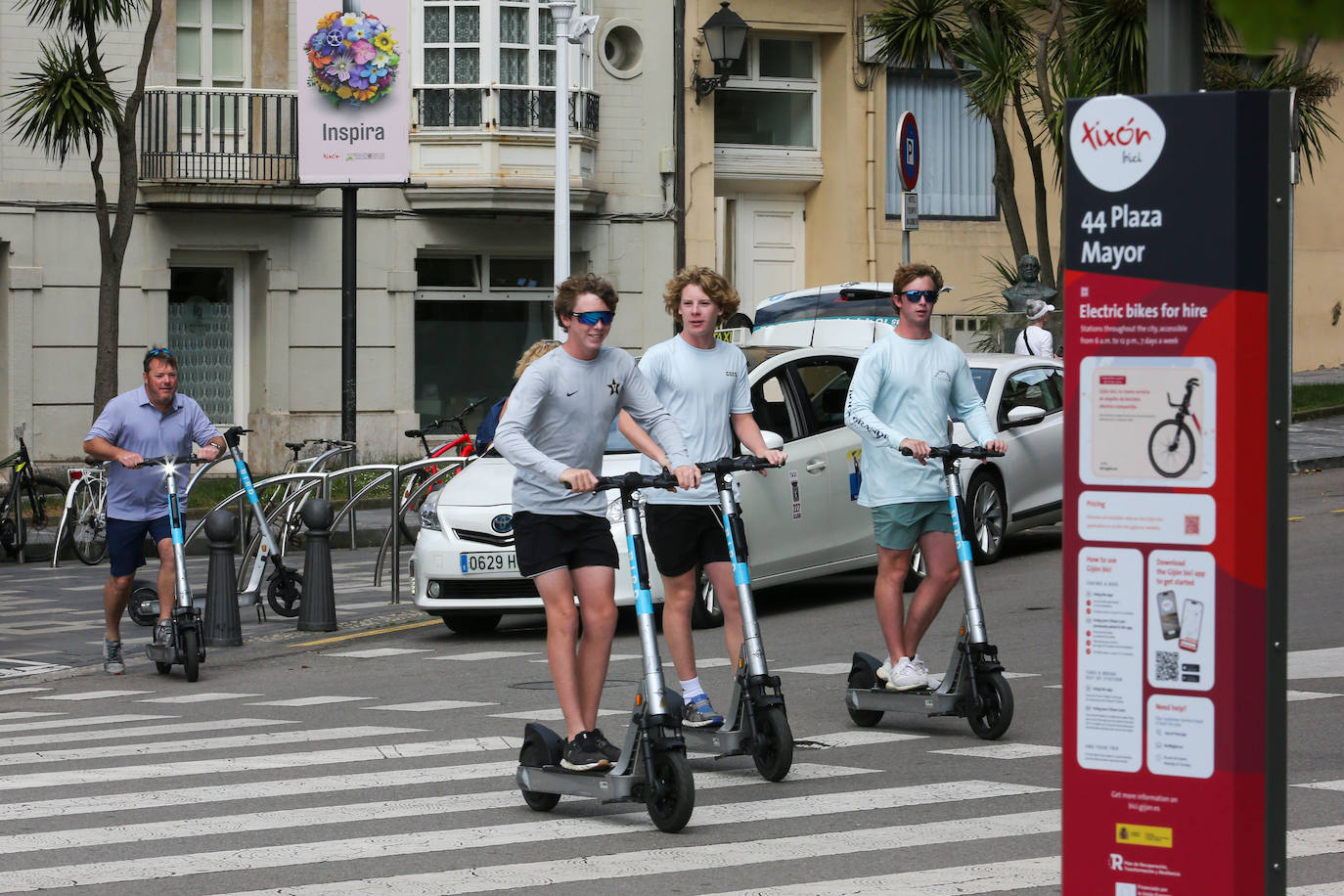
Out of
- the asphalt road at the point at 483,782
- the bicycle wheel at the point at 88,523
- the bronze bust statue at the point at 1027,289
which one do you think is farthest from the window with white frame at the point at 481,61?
the asphalt road at the point at 483,782

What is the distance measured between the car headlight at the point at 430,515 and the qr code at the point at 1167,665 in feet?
27.7

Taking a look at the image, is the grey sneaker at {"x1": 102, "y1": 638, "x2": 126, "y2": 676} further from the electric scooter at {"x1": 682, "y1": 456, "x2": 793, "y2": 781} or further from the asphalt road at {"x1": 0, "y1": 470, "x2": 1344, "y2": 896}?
the electric scooter at {"x1": 682, "y1": 456, "x2": 793, "y2": 781}

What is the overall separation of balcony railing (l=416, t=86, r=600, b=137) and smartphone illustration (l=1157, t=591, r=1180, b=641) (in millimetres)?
22677

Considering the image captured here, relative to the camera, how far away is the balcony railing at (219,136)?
2491cm

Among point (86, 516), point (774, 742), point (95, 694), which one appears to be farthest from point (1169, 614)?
point (86, 516)

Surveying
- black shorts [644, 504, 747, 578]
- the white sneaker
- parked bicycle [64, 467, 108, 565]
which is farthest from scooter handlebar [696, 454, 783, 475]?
parked bicycle [64, 467, 108, 565]

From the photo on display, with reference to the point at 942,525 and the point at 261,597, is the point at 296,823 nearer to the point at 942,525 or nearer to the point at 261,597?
the point at 942,525

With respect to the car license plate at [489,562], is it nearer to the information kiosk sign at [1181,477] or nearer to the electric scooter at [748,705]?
the electric scooter at [748,705]

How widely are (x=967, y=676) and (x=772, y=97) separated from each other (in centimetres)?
2167

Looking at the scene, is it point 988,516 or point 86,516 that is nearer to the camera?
point 988,516

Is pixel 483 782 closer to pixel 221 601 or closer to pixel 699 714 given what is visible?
pixel 699 714

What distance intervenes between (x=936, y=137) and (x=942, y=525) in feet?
73.8

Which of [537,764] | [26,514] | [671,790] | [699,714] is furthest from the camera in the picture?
[26,514]

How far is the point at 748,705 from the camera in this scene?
24.9 feet
